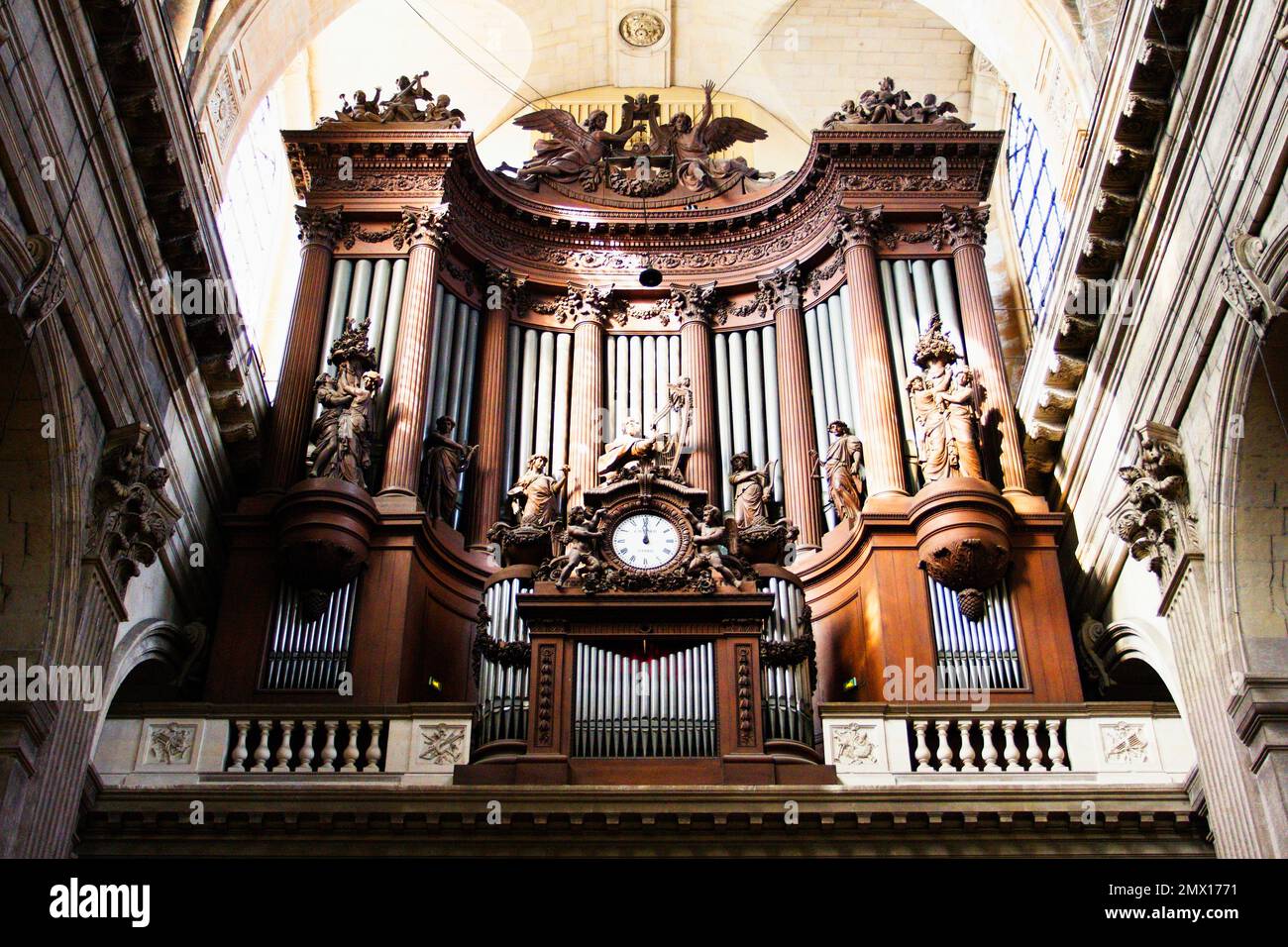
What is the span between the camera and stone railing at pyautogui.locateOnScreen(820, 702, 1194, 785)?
13.9 meters

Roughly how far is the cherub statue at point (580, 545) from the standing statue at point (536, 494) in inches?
57.8

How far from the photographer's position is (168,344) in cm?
1538

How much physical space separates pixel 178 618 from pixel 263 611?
103 cm

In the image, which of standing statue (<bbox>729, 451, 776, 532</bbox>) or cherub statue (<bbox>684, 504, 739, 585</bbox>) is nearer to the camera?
cherub statue (<bbox>684, 504, 739, 585</bbox>)

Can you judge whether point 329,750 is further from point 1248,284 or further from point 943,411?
point 1248,284

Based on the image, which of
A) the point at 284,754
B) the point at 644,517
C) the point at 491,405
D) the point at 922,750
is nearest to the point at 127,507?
the point at 284,754

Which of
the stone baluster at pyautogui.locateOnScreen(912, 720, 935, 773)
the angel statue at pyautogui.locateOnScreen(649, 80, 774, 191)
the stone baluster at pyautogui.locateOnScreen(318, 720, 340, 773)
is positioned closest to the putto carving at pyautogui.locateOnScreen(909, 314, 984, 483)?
the stone baluster at pyautogui.locateOnScreen(912, 720, 935, 773)

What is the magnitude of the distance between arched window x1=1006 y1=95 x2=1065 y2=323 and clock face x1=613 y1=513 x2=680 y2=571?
24.9ft

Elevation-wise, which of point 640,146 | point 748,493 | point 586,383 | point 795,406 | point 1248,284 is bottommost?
point 1248,284

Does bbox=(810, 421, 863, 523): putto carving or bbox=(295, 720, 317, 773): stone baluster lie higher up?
bbox=(810, 421, 863, 523): putto carving

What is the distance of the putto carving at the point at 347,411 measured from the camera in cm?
1677

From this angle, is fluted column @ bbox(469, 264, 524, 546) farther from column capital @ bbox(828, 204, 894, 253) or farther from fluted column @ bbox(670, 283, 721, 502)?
column capital @ bbox(828, 204, 894, 253)

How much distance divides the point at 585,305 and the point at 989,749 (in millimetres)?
8575

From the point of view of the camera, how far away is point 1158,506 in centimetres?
1394
